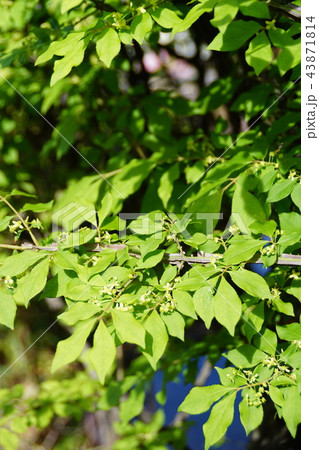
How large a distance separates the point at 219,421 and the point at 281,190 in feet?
1.91

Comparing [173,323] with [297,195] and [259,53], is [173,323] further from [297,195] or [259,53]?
[259,53]

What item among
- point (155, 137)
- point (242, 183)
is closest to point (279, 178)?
point (242, 183)

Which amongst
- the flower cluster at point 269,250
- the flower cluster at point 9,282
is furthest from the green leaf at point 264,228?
the flower cluster at point 9,282

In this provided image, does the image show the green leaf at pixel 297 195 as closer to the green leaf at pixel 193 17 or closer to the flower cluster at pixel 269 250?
the flower cluster at pixel 269 250

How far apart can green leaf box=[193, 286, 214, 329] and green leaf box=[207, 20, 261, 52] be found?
1.84ft

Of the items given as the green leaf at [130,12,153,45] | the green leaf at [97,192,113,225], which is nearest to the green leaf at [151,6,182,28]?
the green leaf at [130,12,153,45]

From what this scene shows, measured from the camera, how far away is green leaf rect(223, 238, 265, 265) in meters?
0.99

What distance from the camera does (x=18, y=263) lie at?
102 centimetres

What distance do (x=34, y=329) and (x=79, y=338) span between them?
2749 mm

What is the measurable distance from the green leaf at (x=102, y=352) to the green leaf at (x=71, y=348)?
0.03 meters

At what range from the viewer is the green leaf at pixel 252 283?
98 centimetres

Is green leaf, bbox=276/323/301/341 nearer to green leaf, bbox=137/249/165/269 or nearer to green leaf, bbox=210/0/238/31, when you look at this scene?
green leaf, bbox=137/249/165/269

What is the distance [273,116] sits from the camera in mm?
1779
